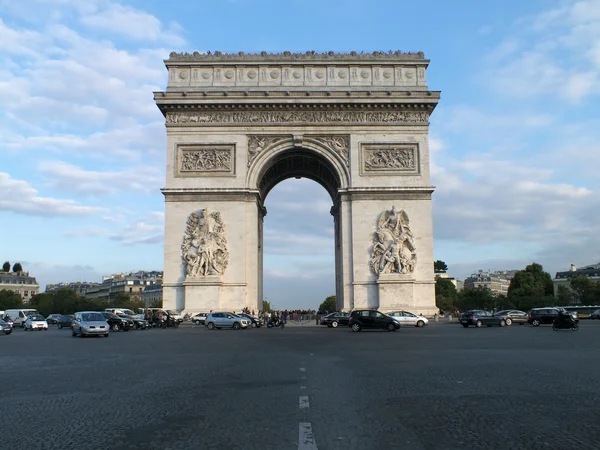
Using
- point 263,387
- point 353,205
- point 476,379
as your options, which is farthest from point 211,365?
point 353,205

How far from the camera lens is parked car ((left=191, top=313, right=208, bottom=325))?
104ft

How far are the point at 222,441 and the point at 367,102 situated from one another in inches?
1196

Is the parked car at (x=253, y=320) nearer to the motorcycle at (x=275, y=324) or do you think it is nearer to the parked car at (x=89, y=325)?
the motorcycle at (x=275, y=324)

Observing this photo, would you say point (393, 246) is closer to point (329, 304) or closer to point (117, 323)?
point (117, 323)

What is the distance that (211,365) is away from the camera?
11.3 m

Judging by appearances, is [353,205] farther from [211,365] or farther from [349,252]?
[211,365]

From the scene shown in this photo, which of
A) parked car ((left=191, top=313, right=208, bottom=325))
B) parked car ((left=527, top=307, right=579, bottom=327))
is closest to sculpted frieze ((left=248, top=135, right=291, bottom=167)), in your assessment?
parked car ((left=191, top=313, right=208, bottom=325))

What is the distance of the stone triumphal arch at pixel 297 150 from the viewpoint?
33.0 meters

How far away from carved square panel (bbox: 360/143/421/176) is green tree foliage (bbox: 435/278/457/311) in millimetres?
50641

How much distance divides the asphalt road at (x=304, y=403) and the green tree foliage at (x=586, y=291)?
233 ft

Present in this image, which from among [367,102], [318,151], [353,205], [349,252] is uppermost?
[367,102]

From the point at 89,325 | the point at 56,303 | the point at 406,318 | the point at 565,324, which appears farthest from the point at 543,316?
the point at 56,303

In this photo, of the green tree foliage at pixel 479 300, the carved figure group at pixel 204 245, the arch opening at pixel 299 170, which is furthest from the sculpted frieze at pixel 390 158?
the green tree foliage at pixel 479 300

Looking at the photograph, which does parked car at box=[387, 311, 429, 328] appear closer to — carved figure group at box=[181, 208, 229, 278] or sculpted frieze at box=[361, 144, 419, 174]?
sculpted frieze at box=[361, 144, 419, 174]
